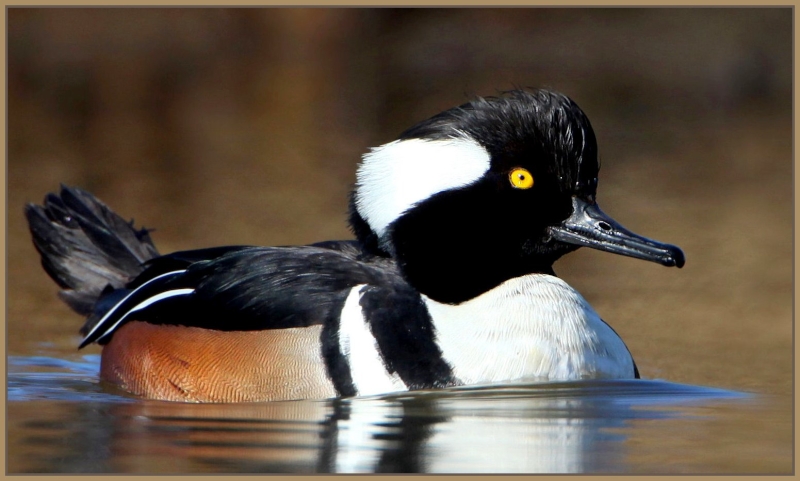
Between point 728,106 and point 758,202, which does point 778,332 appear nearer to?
point 758,202

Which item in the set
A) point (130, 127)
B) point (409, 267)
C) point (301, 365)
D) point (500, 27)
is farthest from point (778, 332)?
point (500, 27)

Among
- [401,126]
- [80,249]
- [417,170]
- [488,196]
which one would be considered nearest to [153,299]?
[80,249]

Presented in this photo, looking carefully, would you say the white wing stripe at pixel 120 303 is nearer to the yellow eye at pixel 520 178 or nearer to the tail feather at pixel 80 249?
the tail feather at pixel 80 249

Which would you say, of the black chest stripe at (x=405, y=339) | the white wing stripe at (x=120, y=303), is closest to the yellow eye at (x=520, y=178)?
the black chest stripe at (x=405, y=339)

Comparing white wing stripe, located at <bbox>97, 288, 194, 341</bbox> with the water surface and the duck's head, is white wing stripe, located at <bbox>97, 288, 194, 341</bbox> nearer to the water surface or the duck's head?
the water surface

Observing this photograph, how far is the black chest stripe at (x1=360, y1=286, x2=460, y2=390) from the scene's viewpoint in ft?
19.3

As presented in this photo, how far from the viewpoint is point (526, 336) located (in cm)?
610

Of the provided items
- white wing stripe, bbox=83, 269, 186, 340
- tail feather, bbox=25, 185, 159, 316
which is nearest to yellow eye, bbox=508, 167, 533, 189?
white wing stripe, bbox=83, 269, 186, 340

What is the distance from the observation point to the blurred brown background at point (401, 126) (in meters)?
9.16

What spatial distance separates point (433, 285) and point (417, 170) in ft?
1.96

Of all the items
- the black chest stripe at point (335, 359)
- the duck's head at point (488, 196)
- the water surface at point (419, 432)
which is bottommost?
the water surface at point (419, 432)

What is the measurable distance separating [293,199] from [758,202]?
4.62m

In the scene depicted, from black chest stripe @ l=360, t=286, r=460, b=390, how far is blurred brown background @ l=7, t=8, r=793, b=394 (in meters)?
1.94

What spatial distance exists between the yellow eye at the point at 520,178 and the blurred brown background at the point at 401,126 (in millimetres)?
1820
